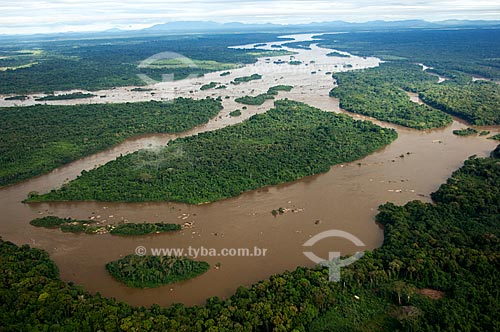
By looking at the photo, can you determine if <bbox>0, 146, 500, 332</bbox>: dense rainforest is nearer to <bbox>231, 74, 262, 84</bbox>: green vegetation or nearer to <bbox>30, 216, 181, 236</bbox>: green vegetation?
<bbox>30, 216, 181, 236</bbox>: green vegetation

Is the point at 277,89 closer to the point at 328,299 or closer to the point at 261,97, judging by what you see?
the point at 261,97

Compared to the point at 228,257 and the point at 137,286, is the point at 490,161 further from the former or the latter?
the point at 137,286

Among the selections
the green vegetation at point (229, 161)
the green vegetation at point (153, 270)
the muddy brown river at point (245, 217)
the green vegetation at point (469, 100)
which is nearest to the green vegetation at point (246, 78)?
the green vegetation at point (469, 100)

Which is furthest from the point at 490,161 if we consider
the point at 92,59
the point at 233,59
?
the point at 92,59

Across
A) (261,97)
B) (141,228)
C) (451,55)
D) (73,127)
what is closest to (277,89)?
(261,97)

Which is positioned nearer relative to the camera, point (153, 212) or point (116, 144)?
point (153, 212)

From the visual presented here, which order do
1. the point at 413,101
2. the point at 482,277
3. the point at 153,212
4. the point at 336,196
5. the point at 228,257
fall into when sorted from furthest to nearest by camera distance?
the point at 413,101, the point at 336,196, the point at 153,212, the point at 228,257, the point at 482,277

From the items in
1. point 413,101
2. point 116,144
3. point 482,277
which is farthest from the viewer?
point 413,101

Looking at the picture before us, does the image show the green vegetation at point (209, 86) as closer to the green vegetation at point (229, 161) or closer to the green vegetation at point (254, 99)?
the green vegetation at point (254, 99)
